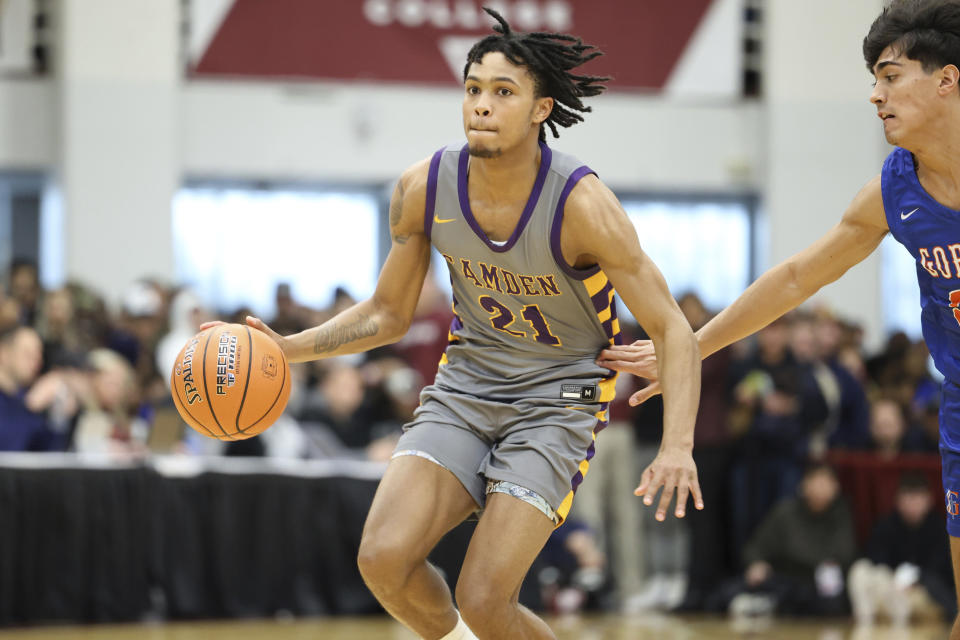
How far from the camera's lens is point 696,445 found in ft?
33.2

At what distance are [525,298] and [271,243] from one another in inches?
435

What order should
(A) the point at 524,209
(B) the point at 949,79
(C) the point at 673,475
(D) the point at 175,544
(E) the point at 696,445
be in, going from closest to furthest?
(B) the point at 949,79
(C) the point at 673,475
(A) the point at 524,209
(D) the point at 175,544
(E) the point at 696,445

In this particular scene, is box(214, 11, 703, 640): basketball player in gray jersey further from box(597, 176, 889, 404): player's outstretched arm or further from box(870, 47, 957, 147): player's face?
box(870, 47, 957, 147): player's face

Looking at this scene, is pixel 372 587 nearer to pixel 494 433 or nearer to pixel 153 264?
pixel 494 433

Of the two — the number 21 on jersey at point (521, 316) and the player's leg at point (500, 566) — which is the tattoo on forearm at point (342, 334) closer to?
the number 21 on jersey at point (521, 316)

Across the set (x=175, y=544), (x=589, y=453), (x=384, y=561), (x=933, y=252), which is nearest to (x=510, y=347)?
(x=589, y=453)

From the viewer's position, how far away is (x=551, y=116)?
14.9ft

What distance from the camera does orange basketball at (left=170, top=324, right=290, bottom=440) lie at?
445 centimetres

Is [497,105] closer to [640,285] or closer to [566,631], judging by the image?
[640,285]

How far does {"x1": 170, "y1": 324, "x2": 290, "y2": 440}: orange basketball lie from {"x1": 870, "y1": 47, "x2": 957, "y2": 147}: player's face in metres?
2.15

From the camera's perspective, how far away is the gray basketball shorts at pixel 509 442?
4.32m

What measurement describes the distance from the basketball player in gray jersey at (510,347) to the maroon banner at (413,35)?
9.93 meters

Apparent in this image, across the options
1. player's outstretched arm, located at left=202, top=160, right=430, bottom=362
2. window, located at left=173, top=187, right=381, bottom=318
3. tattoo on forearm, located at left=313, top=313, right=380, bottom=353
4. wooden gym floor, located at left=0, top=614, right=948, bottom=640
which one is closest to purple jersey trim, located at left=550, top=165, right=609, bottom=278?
player's outstretched arm, located at left=202, top=160, right=430, bottom=362

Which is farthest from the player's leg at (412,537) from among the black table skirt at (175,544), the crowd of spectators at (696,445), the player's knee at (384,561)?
the crowd of spectators at (696,445)
